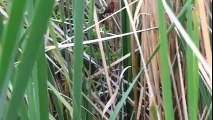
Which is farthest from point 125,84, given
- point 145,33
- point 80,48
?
point 80,48

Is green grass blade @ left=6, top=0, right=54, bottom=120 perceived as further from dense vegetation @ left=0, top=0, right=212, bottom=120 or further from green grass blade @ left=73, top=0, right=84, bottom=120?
green grass blade @ left=73, top=0, right=84, bottom=120

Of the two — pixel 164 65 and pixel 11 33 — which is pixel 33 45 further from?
pixel 164 65

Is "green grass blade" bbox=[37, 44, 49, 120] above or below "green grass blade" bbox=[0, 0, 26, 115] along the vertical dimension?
below

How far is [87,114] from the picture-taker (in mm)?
828

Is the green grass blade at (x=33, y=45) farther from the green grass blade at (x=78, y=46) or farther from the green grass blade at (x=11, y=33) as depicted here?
the green grass blade at (x=78, y=46)

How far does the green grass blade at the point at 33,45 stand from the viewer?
0.94ft

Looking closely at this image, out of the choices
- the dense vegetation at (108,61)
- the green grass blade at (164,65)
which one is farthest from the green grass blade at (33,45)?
the green grass blade at (164,65)

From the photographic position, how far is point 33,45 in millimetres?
299

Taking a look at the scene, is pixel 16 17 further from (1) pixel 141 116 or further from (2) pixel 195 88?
(1) pixel 141 116

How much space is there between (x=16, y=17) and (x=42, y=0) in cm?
2

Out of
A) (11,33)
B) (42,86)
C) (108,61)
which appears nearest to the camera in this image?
(11,33)

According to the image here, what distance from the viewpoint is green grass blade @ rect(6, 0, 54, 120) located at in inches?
11.3

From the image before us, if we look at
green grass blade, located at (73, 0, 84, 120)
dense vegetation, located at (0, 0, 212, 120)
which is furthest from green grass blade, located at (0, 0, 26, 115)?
green grass blade, located at (73, 0, 84, 120)

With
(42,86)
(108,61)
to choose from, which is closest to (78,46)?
(42,86)
